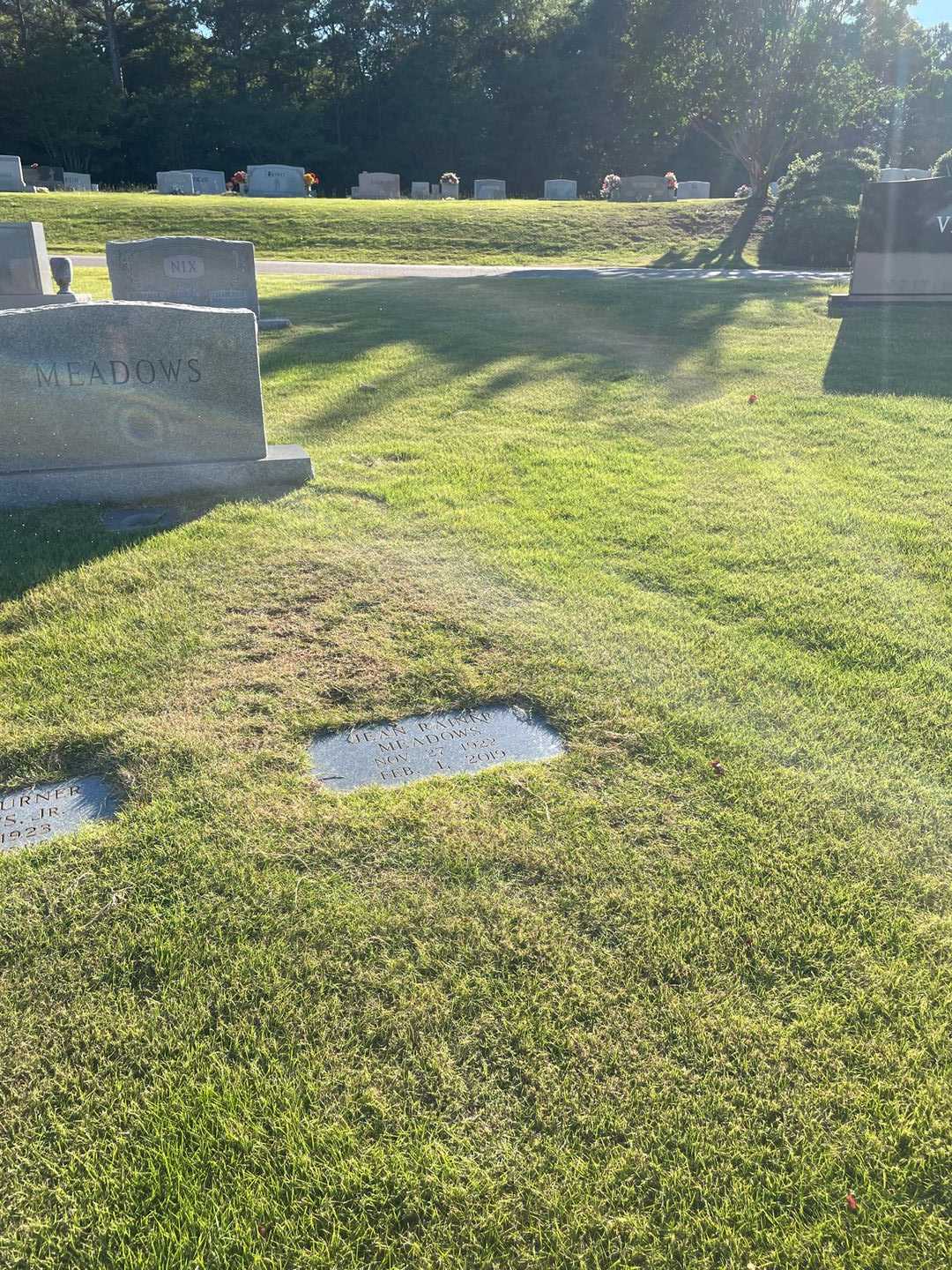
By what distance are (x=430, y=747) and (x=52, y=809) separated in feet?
3.94

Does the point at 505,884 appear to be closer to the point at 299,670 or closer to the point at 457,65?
the point at 299,670

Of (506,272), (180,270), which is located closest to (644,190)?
(506,272)

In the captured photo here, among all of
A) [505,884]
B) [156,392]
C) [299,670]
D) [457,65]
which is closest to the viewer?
[505,884]

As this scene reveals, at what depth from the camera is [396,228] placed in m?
22.1

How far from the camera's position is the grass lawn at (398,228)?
2022 centimetres

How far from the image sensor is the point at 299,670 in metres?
3.43

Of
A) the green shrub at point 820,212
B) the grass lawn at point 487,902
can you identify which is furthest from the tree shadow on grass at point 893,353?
the green shrub at point 820,212

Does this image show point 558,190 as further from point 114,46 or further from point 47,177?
point 114,46

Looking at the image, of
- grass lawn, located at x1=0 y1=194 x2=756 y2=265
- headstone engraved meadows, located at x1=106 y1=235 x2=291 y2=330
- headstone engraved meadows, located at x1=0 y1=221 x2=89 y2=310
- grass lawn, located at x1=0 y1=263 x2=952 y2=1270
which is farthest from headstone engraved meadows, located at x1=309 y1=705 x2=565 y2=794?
grass lawn, located at x1=0 y1=194 x2=756 y2=265

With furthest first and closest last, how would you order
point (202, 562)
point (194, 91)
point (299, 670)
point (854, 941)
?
point (194, 91)
point (202, 562)
point (299, 670)
point (854, 941)

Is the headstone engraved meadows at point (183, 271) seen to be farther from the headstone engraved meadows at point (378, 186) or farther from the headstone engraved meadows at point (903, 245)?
the headstone engraved meadows at point (378, 186)

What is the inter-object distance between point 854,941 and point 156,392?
4.52 meters

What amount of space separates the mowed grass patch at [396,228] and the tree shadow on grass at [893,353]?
35.9 ft

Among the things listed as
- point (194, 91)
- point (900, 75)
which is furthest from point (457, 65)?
point (900, 75)
